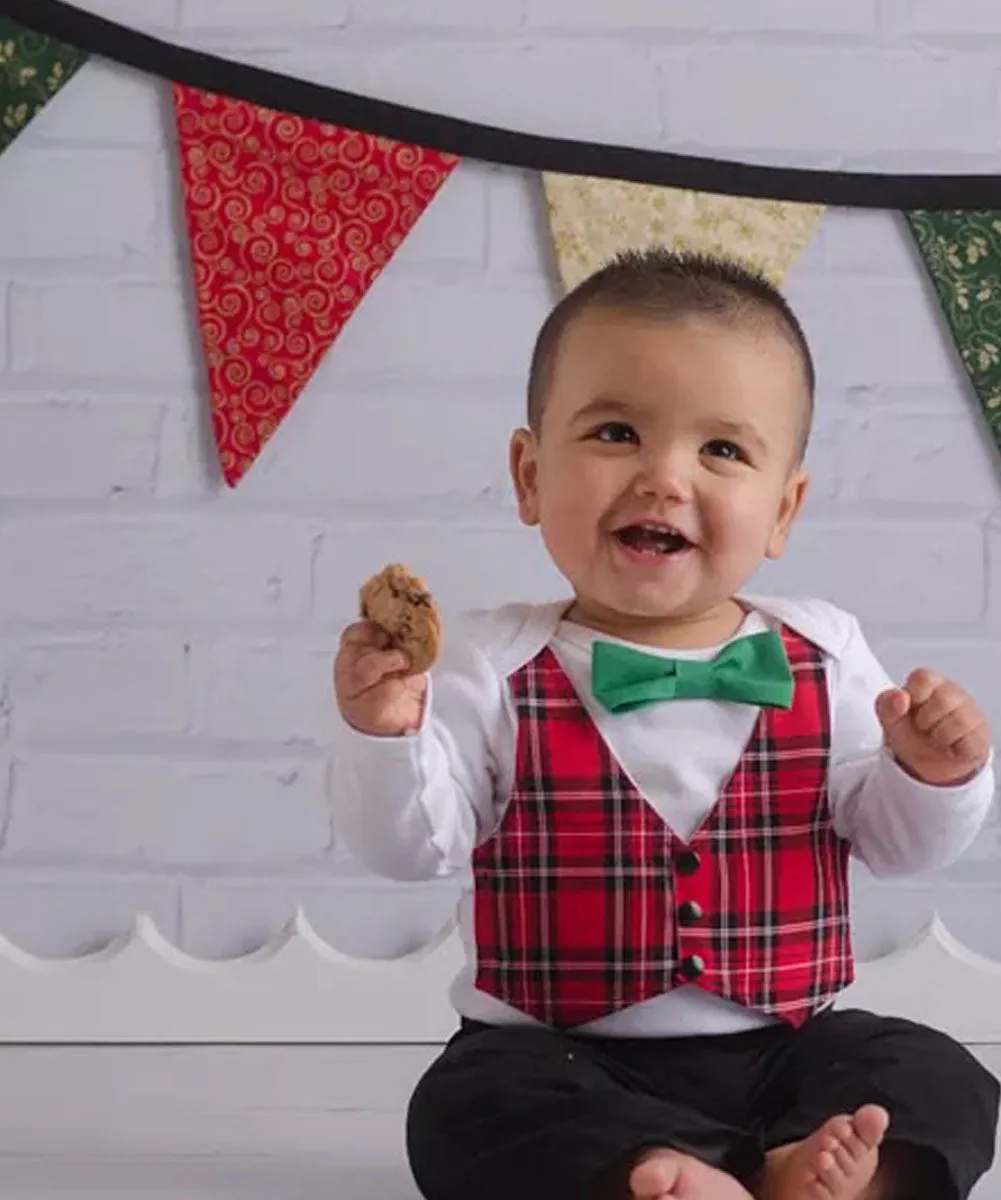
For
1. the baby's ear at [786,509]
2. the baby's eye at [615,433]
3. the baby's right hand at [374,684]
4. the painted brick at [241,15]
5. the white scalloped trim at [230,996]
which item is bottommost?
the white scalloped trim at [230,996]

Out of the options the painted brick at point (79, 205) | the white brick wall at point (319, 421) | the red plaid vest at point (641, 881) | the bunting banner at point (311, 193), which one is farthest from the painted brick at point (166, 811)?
the red plaid vest at point (641, 881)

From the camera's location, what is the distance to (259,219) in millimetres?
1370

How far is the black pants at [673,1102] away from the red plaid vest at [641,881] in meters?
0.03

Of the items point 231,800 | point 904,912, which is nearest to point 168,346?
point 231,800

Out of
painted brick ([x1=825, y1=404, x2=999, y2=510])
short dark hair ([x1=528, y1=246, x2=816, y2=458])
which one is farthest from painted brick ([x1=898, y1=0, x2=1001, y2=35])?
short dark hair ([x1=528, y1=246, x2=816, y2=458])

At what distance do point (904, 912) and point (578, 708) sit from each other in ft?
1.93

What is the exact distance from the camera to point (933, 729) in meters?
0.92

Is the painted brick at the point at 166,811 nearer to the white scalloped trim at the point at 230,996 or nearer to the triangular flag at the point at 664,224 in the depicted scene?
the white scalloped trim at the point at 230,996

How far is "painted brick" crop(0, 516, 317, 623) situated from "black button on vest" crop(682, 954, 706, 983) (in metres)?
0.57

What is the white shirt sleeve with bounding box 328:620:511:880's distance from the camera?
90 centimetres

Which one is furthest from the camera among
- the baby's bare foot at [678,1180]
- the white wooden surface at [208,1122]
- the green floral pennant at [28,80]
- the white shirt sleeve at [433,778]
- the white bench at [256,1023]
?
the green floral pennant at [28,80]

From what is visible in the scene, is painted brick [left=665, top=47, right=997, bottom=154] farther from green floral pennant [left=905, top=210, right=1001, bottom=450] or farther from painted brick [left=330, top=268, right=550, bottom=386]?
painted brick [left=330, top=268, right=550, bottom=386]

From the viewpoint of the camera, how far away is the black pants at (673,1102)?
845 millimetres

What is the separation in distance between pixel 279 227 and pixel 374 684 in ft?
1.93
